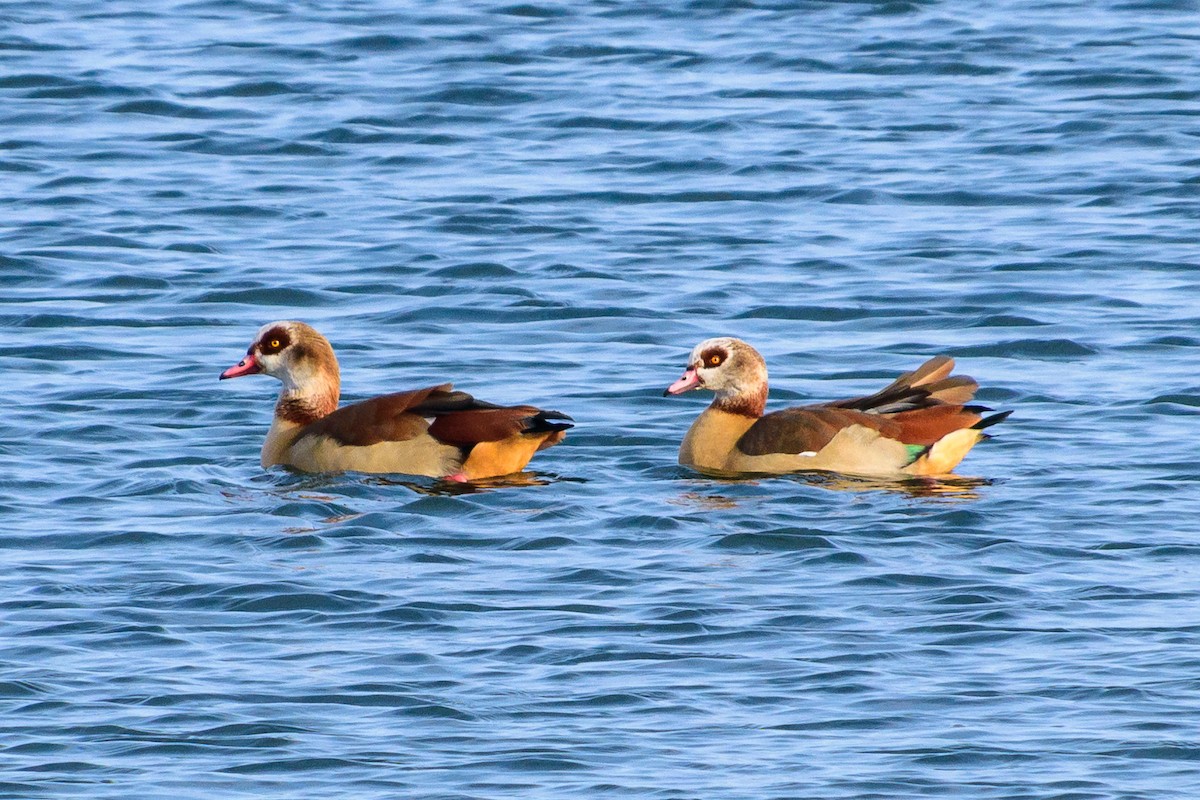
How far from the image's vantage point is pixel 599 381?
1658 cm

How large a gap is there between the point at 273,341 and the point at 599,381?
2565 millimetres

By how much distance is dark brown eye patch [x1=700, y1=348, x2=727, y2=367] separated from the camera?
14.6 metres

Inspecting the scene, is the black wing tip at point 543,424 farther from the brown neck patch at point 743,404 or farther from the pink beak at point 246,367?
the pink beak at point 246,367

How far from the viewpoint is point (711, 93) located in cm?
2672

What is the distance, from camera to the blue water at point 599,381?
9648 mm

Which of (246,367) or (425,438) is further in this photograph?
(246,367)

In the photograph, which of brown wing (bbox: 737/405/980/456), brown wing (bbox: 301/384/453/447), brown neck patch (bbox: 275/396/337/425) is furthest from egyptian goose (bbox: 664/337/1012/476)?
brown neck patch (bbox: 275/396/337/425)

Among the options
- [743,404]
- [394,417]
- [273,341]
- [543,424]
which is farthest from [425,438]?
[743,404]

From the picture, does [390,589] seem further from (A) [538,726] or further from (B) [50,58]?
(B) [50,58]

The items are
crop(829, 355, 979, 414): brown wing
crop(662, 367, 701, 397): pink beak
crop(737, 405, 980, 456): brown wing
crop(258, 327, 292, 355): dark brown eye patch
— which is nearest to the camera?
crop(737, 405, 980, 456): brown wing

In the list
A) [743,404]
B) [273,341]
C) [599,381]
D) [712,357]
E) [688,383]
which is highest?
[273,341]

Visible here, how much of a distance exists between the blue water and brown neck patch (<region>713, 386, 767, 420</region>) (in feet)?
1.56

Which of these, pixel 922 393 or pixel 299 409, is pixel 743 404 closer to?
pixel 922 393

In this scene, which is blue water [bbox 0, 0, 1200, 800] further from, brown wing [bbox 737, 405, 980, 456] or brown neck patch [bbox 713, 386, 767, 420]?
brown neck patch [bbox 713, 386, 767, 420]
